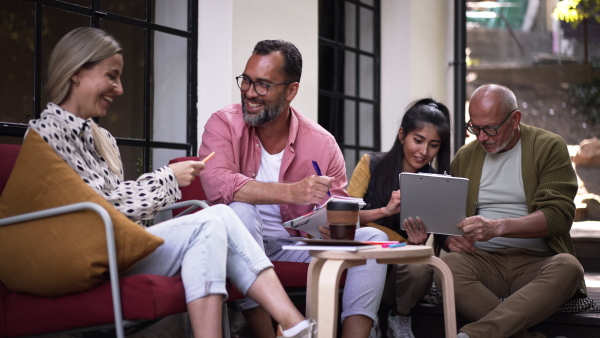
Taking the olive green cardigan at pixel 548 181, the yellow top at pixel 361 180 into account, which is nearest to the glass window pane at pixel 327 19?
the yellow top at pixel 361 180

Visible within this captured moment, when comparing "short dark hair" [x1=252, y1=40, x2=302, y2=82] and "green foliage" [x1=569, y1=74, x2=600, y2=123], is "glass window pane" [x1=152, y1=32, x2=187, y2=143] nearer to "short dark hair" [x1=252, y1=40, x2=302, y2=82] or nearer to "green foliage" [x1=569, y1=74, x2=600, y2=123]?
"short dark hair" [x1=252, y1=40, x2=302, y2=82]

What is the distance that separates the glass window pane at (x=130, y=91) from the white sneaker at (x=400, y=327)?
1.66m

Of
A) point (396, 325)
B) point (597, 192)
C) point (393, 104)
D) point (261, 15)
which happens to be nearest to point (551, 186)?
point (396, 325)

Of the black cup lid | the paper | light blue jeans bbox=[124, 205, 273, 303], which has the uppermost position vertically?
the black cup lid

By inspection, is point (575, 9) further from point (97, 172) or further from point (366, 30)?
point (97, 172)

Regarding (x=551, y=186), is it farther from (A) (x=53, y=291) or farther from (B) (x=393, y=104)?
(B) (x=393, y=104)

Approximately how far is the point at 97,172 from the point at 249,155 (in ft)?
3.22

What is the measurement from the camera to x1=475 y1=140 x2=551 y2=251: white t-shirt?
3629 millimetres

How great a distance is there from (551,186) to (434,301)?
0.77 meters

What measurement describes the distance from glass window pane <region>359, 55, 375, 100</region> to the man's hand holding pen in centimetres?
338

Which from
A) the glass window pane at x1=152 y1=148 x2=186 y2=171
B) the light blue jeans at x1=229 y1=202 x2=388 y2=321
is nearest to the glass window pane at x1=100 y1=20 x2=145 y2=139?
the glass window pane at x1=152 y1=148 x2=186 y2=171

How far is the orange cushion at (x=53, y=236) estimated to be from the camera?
7.65ft

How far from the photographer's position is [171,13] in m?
4.41

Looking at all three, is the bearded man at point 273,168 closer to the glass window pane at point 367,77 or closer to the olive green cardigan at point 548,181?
the olive green cardigan at point 548,181
